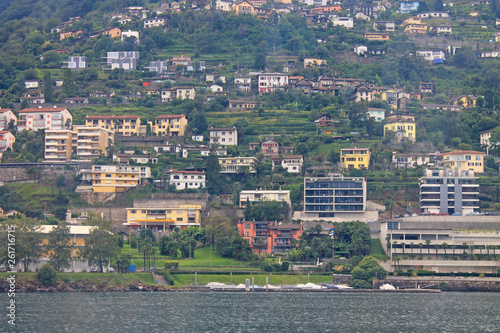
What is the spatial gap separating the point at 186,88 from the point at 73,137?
932 inches

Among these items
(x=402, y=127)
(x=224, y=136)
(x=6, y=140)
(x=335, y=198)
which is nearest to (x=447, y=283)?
(x=335, y=198)

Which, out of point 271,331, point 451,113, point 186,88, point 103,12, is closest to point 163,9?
point 103,12

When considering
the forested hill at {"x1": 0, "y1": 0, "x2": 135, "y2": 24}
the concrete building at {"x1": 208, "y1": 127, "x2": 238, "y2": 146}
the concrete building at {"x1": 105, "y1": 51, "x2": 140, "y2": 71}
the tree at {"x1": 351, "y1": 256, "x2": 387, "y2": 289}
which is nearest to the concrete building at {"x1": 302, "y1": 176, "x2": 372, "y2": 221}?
the tree at {"x1": 351, "y1": 256, "x2": 387, "y2": 289}

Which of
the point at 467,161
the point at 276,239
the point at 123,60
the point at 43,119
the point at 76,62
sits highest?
the point at 123,60

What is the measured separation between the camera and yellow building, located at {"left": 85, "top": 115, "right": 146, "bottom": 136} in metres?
124

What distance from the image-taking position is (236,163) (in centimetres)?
11306

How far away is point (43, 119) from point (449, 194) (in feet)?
195

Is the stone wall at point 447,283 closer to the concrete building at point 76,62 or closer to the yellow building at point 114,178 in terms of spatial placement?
the yellow building at point 114,178

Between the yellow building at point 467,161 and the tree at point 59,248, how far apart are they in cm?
5150

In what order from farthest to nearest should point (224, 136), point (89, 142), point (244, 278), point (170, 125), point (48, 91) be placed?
point (48, 91)
point (170, 125)
point (224, 136)
point (89, 142)
point (244, 278)

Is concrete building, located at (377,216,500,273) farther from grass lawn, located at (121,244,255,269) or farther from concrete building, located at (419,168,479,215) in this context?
grass lawn, located at (121,244,255,269)

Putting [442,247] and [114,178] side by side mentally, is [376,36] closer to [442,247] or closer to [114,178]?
[114,178]

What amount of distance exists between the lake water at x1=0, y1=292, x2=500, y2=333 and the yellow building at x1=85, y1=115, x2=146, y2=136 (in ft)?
160

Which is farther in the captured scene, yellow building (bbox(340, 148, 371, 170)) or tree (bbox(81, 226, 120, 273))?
yellow building (bbox(340, 148, 371, 170))
